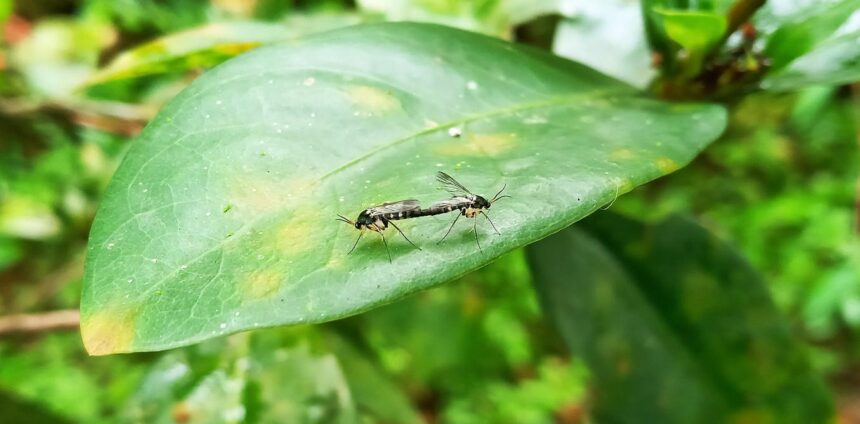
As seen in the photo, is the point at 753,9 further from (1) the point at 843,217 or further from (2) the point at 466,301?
(1) the point at 843,217

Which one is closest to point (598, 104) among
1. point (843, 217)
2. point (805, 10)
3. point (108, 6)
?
point (805, 10)

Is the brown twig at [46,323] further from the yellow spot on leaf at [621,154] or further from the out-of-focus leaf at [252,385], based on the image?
the yellow spot on leaf at [621,154]

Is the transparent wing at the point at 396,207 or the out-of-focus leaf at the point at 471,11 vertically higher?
the out-of-focus leaf at the point at 471,11

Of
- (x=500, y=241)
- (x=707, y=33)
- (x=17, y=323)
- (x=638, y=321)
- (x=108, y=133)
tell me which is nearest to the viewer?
(x=500, y=241)

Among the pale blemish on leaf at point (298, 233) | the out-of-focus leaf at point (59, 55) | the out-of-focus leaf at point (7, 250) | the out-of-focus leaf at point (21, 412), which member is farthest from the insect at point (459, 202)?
the out-of-focus leaf at point (7, 250)

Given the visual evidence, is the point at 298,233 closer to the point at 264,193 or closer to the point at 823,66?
Answer: the point at 264,193

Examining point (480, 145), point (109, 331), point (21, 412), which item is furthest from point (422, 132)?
point (21, 412)
